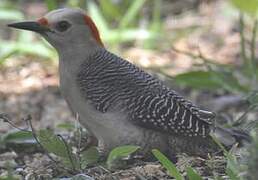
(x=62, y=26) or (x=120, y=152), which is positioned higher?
(x=62, y=26)

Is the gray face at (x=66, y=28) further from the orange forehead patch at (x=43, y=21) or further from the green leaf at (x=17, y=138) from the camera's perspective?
the green leaf at (x=17, y=138)

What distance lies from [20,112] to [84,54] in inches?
84.4

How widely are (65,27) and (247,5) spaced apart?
244 cm

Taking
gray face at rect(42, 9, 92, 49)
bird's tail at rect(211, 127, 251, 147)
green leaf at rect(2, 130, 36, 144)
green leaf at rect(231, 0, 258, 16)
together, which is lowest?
green leaf at rect(2, 130, 36, 144)

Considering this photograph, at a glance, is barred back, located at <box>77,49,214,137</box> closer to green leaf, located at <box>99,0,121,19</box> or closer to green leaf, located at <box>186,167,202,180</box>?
green leaf, located at <box>186,167,202,180</box>

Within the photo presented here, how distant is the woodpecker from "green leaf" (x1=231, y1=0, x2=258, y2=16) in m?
2.13

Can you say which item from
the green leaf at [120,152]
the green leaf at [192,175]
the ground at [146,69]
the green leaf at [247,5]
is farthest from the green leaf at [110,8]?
the green leaf at [192,175]

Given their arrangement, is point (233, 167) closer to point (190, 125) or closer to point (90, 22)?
point (190, 125)

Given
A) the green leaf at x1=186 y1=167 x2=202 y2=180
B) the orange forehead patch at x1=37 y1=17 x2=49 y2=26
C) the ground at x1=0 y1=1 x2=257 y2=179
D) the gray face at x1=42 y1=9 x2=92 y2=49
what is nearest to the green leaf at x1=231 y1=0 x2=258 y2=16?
the ground at x1=0 y1=1 x2=257 y2=179

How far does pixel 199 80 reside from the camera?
706cm

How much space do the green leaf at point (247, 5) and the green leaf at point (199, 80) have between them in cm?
72

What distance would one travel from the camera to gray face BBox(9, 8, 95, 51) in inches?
212

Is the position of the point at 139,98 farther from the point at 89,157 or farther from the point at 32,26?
the point at 32,26

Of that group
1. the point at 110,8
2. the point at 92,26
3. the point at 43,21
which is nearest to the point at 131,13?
the point at 110,8
